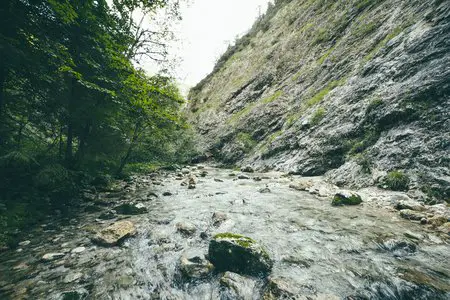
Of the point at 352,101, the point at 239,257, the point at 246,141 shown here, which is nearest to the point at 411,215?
the point at 239,257

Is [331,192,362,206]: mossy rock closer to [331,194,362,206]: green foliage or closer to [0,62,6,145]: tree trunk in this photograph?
[331,194,362,206]: green foliage

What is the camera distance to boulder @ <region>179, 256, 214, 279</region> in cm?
346

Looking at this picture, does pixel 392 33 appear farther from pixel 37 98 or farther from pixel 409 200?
pixel 37 98

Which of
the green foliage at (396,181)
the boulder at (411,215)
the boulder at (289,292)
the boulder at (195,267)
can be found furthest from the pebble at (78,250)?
the green foliage at (396,181)

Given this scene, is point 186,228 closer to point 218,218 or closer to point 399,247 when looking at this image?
point 218,218

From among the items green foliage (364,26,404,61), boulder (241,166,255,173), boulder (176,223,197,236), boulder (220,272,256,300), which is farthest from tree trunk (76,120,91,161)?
green foliage (364,26,404,61)

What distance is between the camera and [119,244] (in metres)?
4.50

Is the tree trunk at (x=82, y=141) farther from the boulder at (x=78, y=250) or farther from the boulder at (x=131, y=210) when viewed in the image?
the boulder at (x=78, y=250)

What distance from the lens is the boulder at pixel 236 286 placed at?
118 inches

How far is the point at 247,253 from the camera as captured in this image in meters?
3.53

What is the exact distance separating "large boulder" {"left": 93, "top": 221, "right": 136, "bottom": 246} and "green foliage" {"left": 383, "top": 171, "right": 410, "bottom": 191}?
7.63 metres

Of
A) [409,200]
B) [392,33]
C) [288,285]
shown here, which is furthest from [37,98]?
[392,33]

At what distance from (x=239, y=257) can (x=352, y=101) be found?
36.2ft

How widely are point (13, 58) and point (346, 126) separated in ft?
40.9
